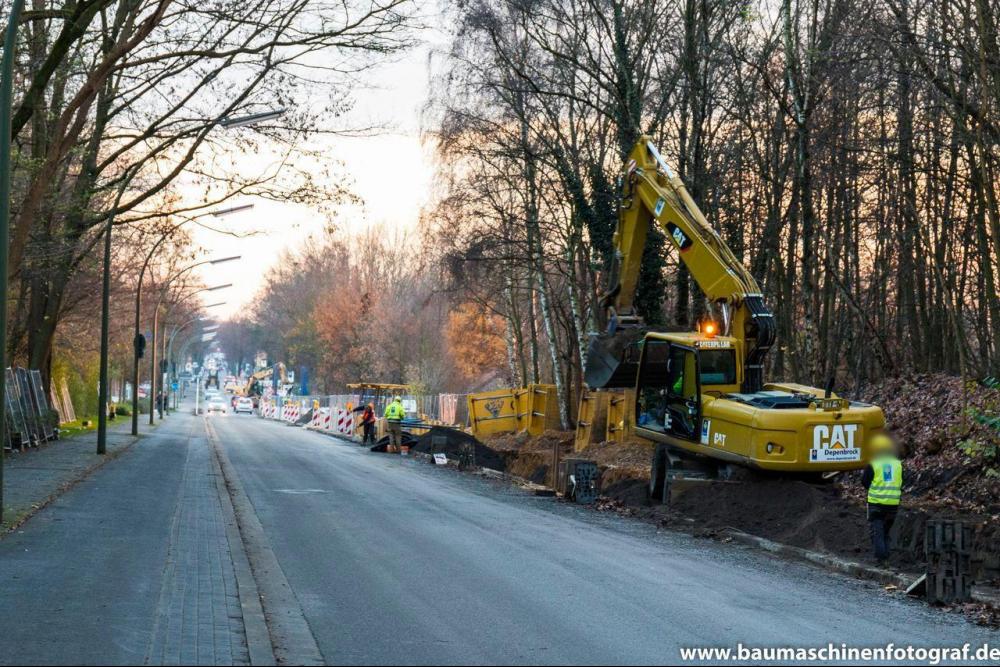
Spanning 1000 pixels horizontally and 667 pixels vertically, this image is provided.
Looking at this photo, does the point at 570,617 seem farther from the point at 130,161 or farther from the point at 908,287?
the point at 130,161

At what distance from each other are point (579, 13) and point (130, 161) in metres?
14.3

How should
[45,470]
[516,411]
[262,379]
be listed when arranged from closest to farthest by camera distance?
[45,470], [516,411], [262,379]

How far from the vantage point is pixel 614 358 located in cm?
2017

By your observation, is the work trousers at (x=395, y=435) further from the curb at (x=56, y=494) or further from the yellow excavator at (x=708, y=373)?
the yellow excavator at (x=708, y=373)

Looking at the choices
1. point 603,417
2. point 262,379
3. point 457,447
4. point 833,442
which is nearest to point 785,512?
point 833,442

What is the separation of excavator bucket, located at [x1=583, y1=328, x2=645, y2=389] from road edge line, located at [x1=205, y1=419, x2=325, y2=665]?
6476 mm

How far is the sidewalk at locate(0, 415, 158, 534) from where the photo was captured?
56.7 ft

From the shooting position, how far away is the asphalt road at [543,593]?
8.53m

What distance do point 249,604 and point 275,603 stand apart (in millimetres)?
299

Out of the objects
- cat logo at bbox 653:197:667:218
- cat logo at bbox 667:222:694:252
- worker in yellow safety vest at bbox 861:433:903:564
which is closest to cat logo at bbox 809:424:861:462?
worker in yellow safety vest at bbox 861:433:903:564

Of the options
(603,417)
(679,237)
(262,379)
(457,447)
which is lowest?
(457,447)

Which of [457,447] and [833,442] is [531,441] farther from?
[833,442]

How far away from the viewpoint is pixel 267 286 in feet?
378

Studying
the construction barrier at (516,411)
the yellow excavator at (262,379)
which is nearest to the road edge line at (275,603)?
the construction barrier at (516,411)
